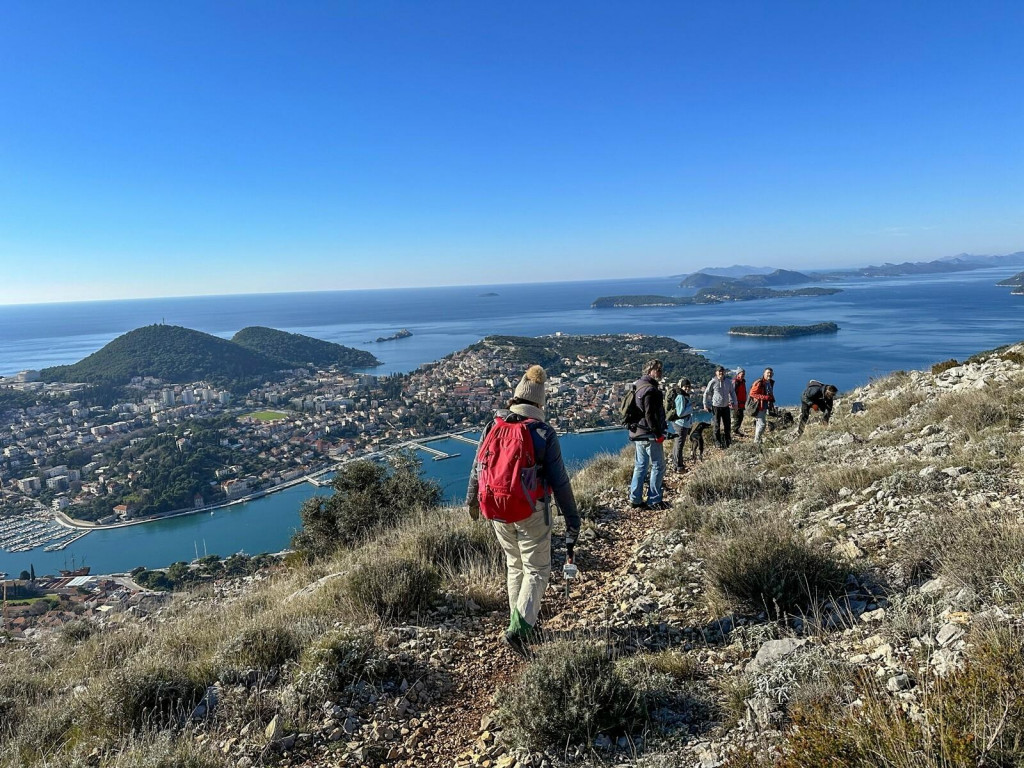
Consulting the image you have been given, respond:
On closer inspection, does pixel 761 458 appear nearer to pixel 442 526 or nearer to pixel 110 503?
pixel 442 526

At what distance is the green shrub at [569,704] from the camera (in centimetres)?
229

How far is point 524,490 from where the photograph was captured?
2.90 m

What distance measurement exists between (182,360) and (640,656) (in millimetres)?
61158

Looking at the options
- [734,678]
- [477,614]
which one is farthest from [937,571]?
[477,614]

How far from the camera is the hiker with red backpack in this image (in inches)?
115

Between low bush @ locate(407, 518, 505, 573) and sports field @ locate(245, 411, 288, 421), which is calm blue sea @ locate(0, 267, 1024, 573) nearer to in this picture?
low bush @ locate(407, 518, 505, 573)

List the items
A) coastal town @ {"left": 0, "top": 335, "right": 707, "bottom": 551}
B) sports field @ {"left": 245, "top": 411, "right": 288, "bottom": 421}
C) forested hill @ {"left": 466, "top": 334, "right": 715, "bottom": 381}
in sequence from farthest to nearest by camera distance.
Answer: forested hill @ {"left": 466, "top": 334, "right": 715, "bottom": 381}
sports field @ {"left": 245, "top": 411, "right": 288, "bottom": 421}
coastal town @ {"left": 0, "top": 335, "right": 707, "bottom": 551}

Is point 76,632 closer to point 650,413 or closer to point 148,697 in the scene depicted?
point 148,697

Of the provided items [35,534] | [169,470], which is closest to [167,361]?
[169,470]

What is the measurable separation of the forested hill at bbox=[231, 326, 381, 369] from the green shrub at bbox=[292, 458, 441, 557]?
2115 inches

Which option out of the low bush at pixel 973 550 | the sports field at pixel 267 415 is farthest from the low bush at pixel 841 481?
the sports field at pixel 267 415

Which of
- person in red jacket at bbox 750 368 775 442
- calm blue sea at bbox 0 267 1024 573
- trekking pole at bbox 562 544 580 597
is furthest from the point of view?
calm blue sea at bbox 0 267 1024 573

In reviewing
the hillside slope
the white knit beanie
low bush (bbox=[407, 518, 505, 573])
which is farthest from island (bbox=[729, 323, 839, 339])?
the white knit beanie

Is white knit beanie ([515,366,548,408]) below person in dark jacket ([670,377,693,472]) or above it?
above
